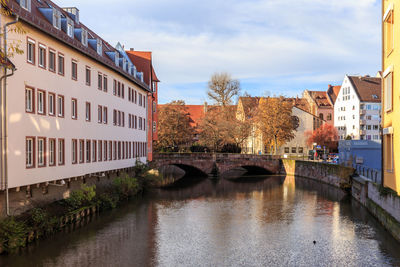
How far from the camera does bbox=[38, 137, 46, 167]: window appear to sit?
833 inches

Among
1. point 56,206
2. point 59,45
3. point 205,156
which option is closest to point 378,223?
point 56,206

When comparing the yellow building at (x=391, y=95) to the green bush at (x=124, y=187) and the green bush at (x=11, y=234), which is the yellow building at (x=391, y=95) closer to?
the green bush at (x=11, y=234)

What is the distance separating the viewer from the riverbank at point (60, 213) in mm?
17312

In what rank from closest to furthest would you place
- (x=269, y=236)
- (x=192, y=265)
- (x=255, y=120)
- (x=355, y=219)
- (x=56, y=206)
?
(x=192, y=265) → (x=269, y=236) → (x=56, y=206) → (x=355, y=219) → (x=255, y=120)

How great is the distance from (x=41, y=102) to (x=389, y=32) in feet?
56.4

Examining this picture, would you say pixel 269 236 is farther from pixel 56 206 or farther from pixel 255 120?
pixel 255 120

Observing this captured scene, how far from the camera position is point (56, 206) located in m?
23.2

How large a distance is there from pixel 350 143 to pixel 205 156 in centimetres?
2241

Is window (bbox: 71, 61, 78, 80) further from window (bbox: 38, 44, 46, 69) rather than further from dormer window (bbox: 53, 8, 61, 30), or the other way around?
window (bbox: 38, 44, 46, 69)

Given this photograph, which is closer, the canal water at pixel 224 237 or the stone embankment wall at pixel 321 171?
the canal water at pixel 224 237

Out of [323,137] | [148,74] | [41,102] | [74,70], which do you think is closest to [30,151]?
[41,102]

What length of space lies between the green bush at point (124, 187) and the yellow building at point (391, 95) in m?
17.9

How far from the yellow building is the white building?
197 feet

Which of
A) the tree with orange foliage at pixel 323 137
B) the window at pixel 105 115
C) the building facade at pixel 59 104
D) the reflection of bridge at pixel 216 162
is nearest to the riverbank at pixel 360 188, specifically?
the reflection of bridge at pixel 216 162
